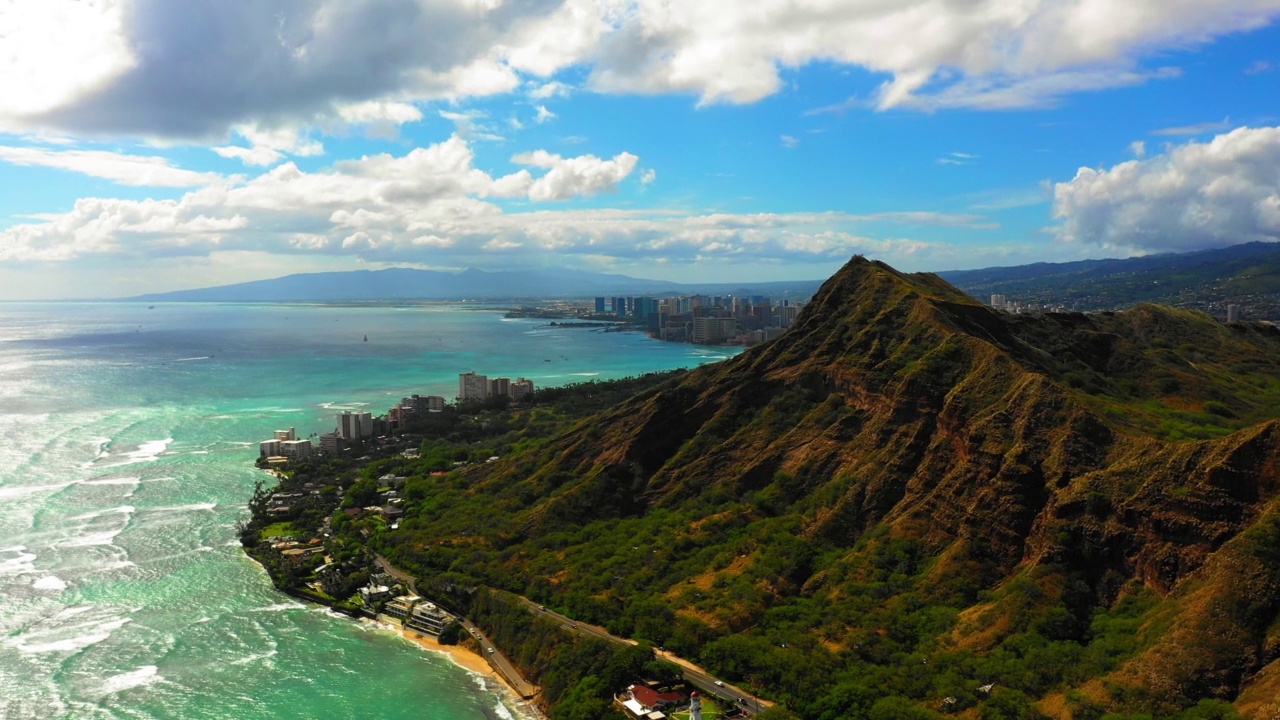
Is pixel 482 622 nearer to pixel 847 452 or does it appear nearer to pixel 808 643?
pixel 808 643

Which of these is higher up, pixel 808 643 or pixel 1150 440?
pixel 1150 440

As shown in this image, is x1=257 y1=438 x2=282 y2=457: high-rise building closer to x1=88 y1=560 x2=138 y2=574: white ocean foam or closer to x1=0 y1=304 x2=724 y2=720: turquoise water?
x1=0 y1=304 x2=724 y2=720: turquoise water

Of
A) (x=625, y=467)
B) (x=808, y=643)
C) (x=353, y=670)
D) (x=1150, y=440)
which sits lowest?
(x=353, y=670)

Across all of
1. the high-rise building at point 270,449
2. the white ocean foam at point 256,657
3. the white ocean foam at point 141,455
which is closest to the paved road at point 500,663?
the white ocean foam at point 256,657

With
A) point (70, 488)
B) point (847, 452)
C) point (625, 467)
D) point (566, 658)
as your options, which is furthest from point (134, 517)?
point (847, 452)

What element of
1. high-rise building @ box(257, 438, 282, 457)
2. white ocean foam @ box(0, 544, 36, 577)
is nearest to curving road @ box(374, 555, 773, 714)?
white ocean foam @ box(0, 544, 36, 577)

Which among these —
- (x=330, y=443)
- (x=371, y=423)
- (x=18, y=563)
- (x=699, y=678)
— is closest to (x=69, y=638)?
(x=18, y=563)

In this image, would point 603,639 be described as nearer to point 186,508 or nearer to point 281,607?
point 281,607
